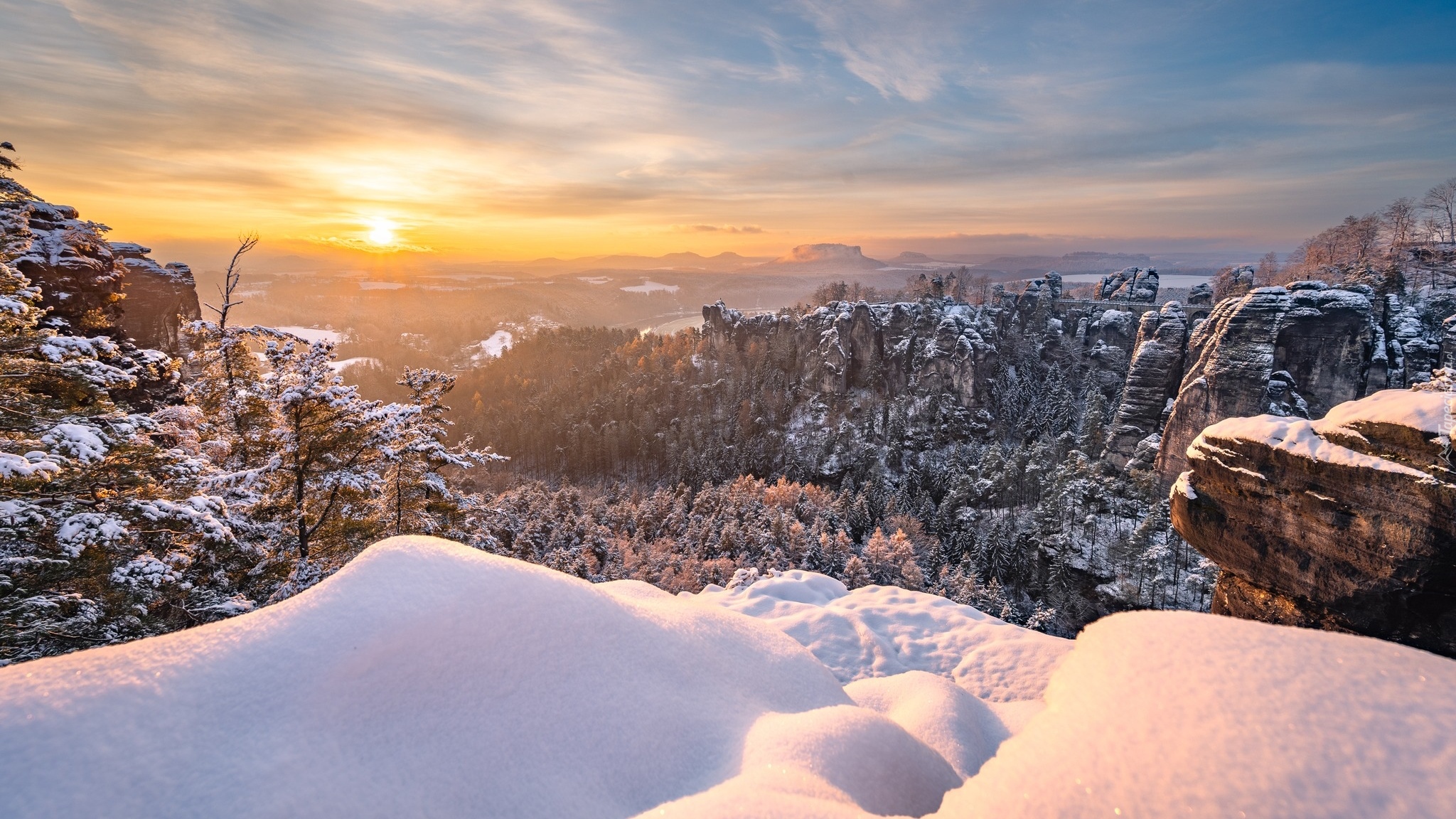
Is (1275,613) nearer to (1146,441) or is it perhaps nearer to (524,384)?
(1146,441)

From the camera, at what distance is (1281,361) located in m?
43.2

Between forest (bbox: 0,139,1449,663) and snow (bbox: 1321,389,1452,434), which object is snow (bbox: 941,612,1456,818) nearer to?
snow (bbox: 1321,389,1452,434)

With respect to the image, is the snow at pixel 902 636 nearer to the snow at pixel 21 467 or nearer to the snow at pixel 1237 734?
the snow at pixel 1237 734

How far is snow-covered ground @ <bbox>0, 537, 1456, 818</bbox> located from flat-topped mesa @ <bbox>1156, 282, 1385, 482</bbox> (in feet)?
164

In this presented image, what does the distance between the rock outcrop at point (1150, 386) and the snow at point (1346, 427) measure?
166 feet

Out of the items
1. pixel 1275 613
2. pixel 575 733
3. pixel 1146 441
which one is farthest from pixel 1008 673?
pixel 1146 441

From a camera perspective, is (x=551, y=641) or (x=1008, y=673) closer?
(x=551, y=641)

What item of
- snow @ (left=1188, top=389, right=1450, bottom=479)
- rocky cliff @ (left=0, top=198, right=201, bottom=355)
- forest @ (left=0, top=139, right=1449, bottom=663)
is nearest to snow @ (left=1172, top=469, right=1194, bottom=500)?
snow @ (left=1188, top=389, right=1450, bottom=479)

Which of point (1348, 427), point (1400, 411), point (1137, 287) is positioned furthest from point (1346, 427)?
point (1137, 287)

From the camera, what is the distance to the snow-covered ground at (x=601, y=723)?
121 inches

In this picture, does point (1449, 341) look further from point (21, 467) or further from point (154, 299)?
point (154, 299)

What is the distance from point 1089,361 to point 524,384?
334 ft

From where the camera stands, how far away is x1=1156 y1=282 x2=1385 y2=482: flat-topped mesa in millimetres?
41500

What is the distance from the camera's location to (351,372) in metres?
130
